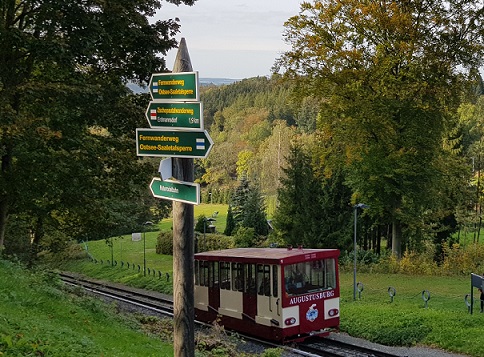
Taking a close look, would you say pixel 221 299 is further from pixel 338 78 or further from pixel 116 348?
pixel 338 78

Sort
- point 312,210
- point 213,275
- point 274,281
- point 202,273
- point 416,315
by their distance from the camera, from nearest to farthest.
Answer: point 274,281, point 416,315, point 213,275, point 202,273, point 312,210

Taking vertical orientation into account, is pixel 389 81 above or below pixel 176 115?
above

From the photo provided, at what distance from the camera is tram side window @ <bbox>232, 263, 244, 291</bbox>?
1712cm

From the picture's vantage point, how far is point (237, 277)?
17.4 metres

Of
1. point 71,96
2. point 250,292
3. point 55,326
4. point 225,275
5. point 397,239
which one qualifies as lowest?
point 397,239

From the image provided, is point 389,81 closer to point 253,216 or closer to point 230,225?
point 253,216

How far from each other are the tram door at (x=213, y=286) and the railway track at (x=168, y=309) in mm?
1436

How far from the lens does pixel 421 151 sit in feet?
97.2

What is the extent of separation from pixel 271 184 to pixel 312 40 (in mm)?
47464

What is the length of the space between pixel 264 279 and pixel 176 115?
10.7 meters

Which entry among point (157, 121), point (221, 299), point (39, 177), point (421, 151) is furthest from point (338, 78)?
point (157, 121)

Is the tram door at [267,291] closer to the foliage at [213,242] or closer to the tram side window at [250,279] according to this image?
the tram side window at [250,279]

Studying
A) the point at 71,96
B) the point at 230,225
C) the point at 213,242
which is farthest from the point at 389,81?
the point at 230,225

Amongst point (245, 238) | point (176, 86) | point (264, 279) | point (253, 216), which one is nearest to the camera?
point (176, 86)
